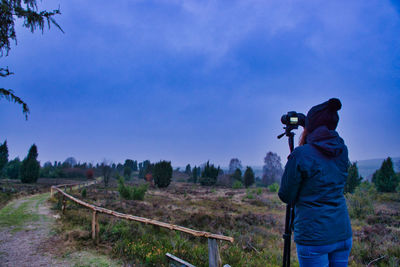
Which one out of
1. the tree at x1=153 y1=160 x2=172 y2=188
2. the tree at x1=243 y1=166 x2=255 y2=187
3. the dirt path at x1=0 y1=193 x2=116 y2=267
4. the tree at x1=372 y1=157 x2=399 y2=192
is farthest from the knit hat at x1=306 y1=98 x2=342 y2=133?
the tree at x1=243 y1=166 x2=255 y2=187

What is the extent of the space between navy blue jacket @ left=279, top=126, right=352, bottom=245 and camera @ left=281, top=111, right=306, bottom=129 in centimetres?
59

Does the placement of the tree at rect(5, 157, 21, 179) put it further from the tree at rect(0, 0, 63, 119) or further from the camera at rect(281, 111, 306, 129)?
the camera at rect(281, 111, 306, 129)

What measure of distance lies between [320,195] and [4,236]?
9206 mm

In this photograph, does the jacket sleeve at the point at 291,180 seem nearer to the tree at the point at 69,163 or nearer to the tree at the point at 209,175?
the tree at the point at 209,175

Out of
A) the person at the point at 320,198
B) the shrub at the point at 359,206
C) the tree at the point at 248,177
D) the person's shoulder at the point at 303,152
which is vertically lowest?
the tree at the point at 248,177

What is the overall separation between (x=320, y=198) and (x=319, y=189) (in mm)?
74

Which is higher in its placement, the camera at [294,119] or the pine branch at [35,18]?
the pine branch at [35,18]

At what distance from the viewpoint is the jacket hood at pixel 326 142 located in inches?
62.9

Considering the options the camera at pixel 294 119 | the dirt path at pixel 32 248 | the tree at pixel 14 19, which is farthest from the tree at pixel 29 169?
the camera at pixel 294 119

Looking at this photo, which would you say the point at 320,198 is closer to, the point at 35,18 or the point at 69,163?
the point at 35,18

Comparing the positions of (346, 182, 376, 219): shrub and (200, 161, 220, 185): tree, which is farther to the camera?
(200, 161, 220, 185): tree

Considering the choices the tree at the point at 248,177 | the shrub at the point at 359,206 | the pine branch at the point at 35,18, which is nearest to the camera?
the pine branch at the point at 35,18

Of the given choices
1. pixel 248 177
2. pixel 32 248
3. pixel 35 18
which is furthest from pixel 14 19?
pixel 248 177

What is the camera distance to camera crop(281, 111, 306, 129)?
2295 mm
